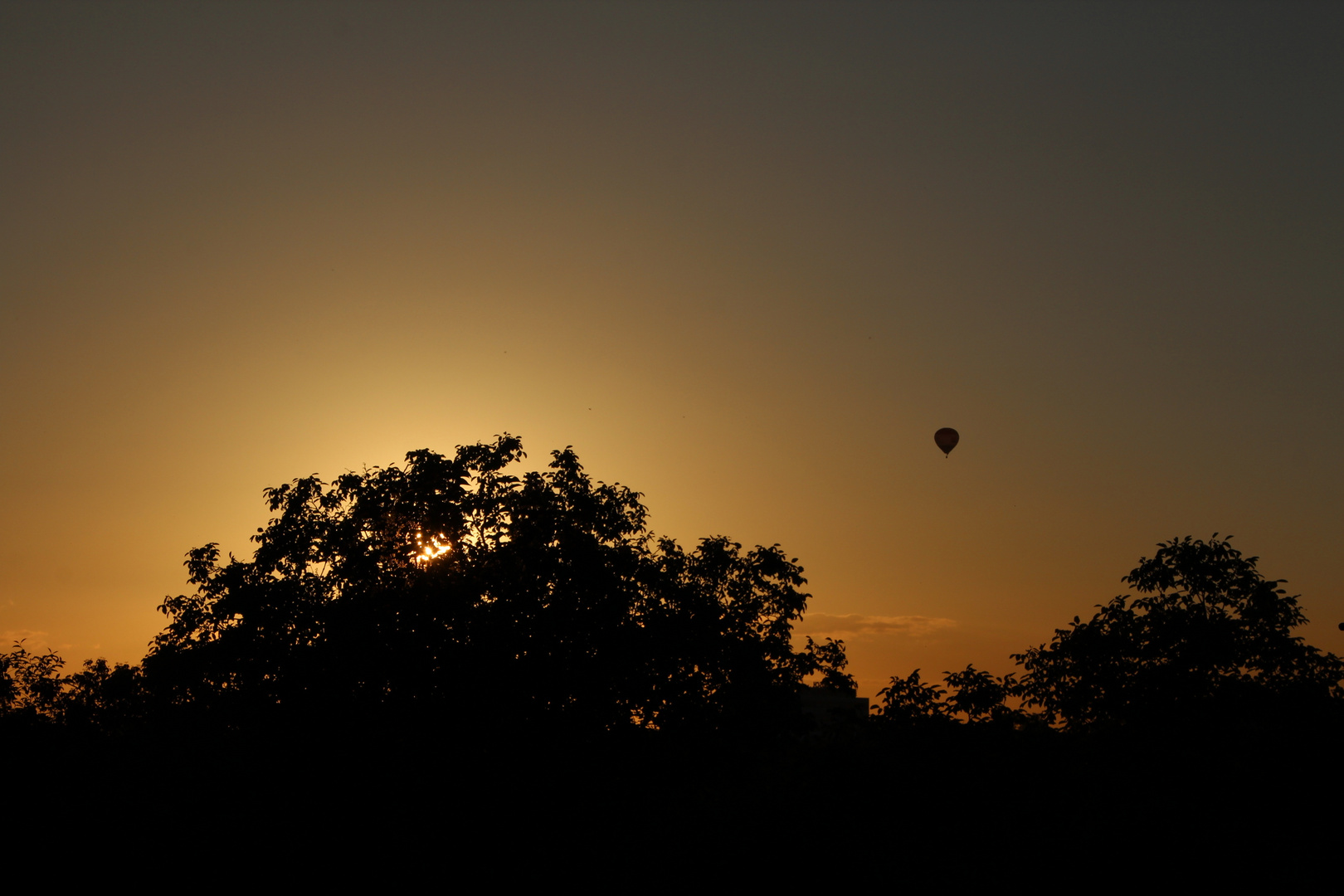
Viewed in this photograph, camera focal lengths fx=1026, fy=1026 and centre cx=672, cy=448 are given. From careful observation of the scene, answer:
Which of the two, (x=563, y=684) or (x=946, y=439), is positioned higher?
(x=946, y=439)

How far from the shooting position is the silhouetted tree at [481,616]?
26.0 metres

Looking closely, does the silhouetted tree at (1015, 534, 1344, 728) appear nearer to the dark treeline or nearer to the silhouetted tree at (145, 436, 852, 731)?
the dark treeline

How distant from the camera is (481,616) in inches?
1053

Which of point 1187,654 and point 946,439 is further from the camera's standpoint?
point 946,439

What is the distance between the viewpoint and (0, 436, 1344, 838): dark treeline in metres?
18.5

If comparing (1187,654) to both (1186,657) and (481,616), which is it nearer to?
(1186,657)

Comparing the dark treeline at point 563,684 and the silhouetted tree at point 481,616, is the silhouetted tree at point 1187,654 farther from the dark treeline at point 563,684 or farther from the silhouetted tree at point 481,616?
the silhouetted tree at point 481,616

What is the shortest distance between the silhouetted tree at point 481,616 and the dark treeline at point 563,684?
7 centimetres

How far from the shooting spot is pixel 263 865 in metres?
21.0

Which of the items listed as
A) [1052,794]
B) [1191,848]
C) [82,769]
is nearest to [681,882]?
[1052,794]

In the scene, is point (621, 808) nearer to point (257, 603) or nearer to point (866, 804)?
point (866, 804)

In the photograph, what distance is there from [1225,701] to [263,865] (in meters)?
31.5

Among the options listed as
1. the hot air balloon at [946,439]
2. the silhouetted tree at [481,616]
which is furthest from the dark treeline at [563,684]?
the hot air balloon at [946,439]

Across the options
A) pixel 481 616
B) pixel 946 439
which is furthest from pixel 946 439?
pixel 481 616
